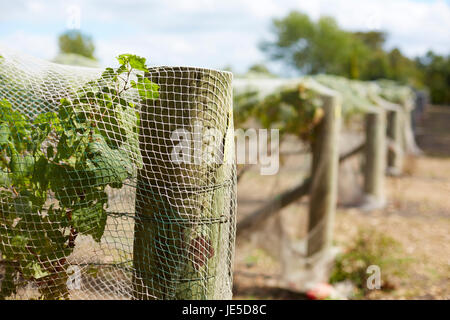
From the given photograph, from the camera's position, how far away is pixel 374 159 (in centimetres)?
864

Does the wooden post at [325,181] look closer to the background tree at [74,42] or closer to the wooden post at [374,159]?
the wooden post at [374,159]

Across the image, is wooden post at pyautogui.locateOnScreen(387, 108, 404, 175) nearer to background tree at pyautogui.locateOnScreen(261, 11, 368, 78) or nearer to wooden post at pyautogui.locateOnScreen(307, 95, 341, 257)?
wooden post at pyautogui.locateOnScreen(307, 95, 341, 257)

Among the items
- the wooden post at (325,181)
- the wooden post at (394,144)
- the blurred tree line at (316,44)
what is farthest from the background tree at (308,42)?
the wooden post at (325,181)

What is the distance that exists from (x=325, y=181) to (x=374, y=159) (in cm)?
378

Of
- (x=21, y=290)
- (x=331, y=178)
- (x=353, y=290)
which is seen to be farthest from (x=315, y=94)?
(x=21, y=290)

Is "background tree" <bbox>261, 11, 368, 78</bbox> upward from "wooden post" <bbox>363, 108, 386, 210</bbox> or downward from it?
upward

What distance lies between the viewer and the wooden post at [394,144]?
35.8ft

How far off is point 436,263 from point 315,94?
2.55 meters

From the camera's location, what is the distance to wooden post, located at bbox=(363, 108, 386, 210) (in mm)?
8492

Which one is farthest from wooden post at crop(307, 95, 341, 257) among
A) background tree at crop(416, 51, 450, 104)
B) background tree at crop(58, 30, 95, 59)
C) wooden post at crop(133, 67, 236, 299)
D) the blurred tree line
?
the blurred tree line

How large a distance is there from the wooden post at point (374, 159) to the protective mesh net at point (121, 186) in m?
7.04

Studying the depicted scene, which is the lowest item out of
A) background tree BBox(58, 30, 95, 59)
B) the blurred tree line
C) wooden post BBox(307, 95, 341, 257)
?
wooden post BBox(307, 95, 341, 257)

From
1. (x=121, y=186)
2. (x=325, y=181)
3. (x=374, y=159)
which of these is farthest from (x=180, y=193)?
(x=374, y=159)

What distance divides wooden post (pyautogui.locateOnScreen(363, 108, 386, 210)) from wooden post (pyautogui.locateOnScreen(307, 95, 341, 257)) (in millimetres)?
3460
